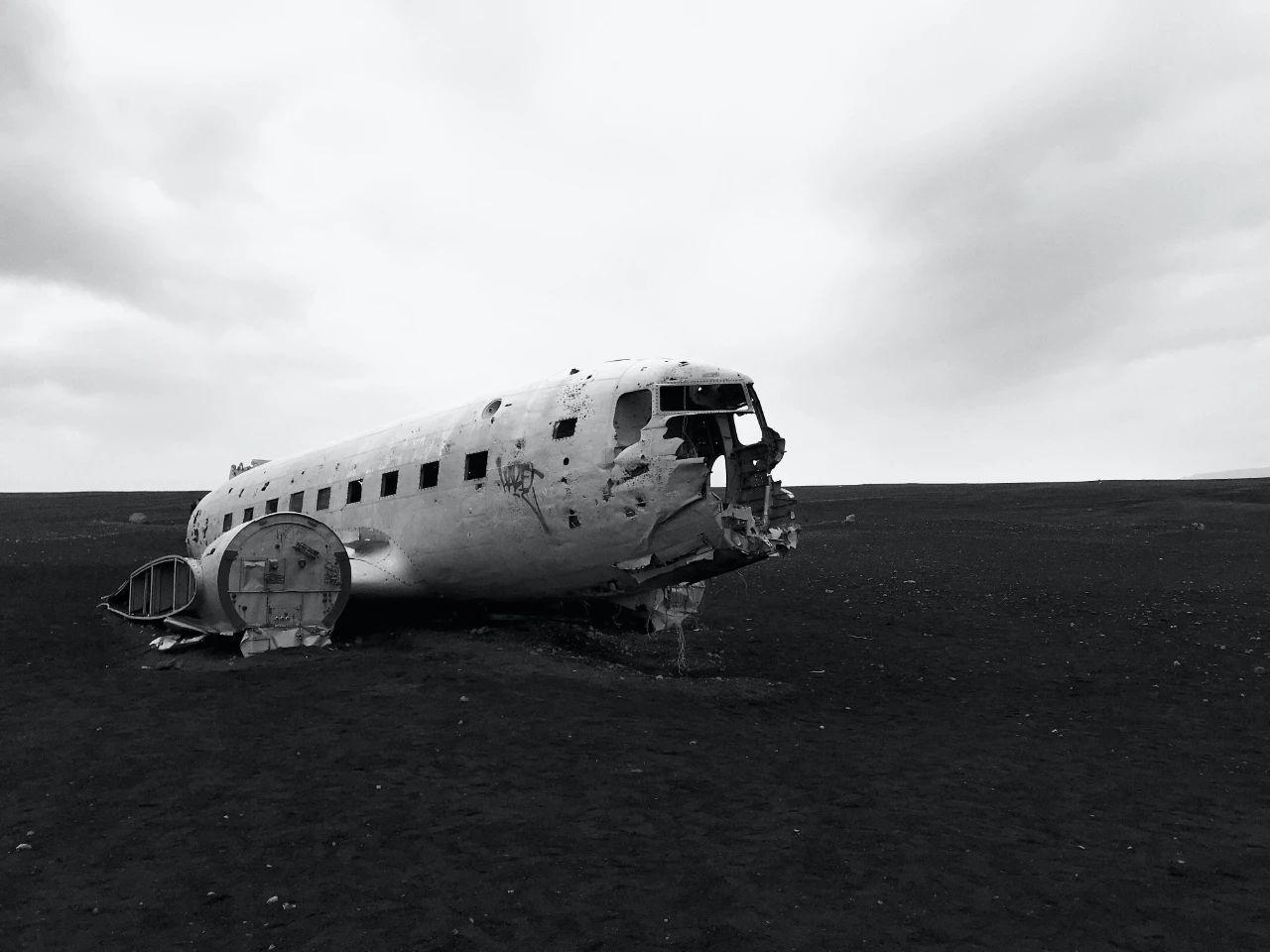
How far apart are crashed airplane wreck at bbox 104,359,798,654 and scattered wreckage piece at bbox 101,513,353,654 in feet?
0.08

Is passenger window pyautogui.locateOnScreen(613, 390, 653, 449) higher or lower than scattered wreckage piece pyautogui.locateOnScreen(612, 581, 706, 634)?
higher

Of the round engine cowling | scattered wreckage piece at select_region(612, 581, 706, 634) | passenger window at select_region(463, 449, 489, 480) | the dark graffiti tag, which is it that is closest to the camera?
the dark graffiti tag

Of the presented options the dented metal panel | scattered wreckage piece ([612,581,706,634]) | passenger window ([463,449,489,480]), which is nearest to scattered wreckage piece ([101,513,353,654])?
the dented metal panel


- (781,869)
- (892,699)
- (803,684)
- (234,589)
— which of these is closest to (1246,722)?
(892,699)

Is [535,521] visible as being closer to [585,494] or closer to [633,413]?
[585,494]

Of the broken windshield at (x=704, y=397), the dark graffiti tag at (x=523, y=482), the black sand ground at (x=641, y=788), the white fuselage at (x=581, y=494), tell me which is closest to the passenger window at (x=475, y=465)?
the white fuselage at (x=581, y=494)

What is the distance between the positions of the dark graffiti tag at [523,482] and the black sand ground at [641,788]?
2.43 m

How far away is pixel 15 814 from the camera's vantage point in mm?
7129

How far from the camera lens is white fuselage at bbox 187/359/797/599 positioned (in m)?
11.9

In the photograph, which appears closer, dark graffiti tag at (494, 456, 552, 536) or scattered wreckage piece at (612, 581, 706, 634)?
dark graffiti tag at (494, 456, 552, 536)

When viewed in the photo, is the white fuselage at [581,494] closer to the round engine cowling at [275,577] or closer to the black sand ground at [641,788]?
the round engine cowling at [275,577]

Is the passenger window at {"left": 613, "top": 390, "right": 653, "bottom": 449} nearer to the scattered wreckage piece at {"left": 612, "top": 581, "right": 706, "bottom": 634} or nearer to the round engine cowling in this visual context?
the scattered wreckage piece at {"left": 612, "top": 581, "right": 706, "bottom": 634}

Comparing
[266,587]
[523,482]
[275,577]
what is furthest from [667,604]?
[266,587]

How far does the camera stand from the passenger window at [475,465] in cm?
1373
